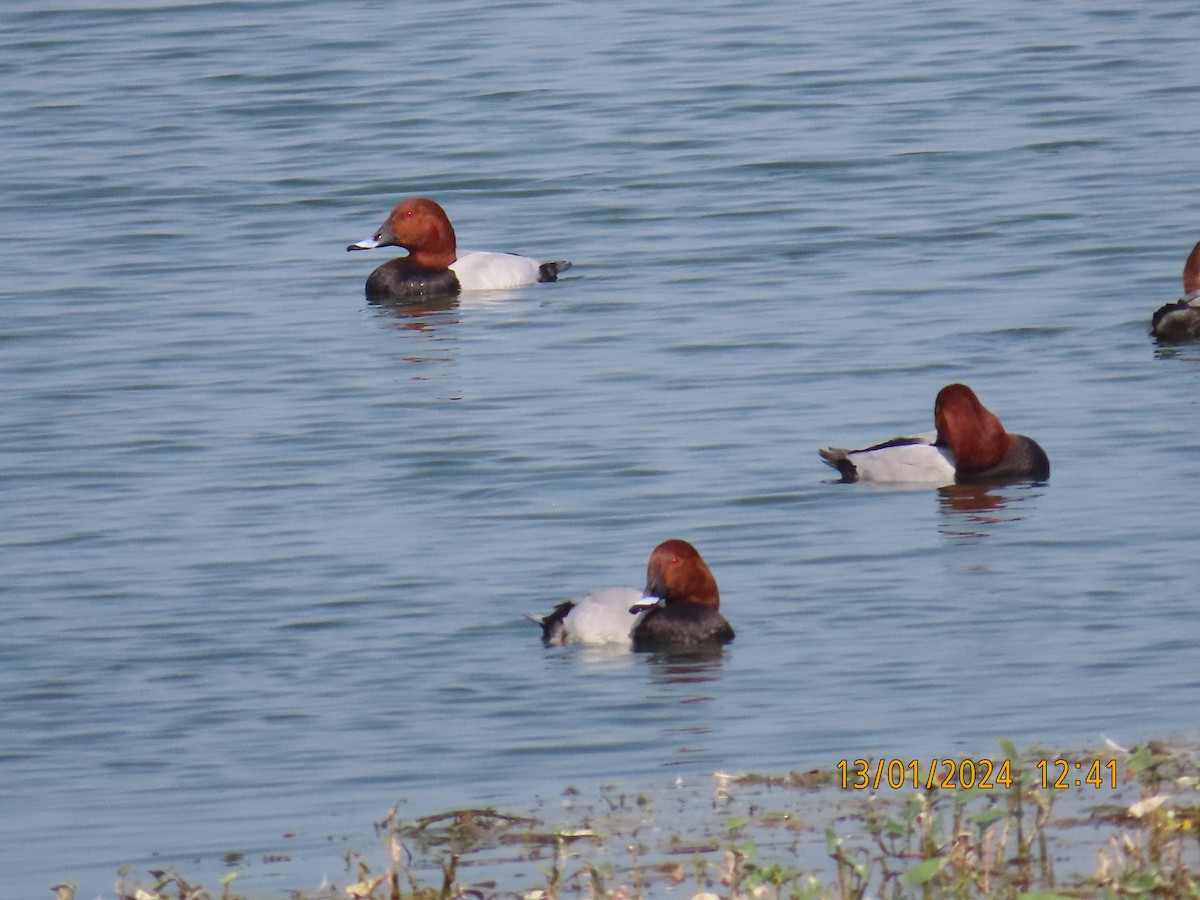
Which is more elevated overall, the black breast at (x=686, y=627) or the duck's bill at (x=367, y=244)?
the duck's bill at (x=367, y=244)

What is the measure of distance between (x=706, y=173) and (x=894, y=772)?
13790 mm

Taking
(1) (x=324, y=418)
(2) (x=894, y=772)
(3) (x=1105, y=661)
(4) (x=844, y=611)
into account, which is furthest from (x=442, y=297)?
(2) (x=894, y=772)

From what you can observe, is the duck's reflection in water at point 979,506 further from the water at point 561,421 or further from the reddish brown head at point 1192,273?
the reddish brown head at point 1192,273

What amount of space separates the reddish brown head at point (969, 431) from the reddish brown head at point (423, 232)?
21.1ft

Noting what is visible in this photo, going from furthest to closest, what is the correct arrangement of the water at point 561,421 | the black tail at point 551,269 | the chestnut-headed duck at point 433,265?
the chestnut-headed duck at point 433,265, the black tail at point 551,269, the water at point 561,421

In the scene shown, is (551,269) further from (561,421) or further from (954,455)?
(954,455)

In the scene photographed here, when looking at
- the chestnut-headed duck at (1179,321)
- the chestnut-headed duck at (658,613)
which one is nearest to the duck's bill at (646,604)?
the chestnut-headed duck at (658,613)

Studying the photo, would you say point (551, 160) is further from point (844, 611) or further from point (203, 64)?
point (844, 611)

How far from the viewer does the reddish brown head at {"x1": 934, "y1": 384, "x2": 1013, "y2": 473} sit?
10906 millimetres

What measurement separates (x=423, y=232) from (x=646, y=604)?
8506 millimetres

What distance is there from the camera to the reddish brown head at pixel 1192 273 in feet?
44.3

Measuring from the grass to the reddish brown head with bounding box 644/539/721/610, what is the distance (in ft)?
6.53

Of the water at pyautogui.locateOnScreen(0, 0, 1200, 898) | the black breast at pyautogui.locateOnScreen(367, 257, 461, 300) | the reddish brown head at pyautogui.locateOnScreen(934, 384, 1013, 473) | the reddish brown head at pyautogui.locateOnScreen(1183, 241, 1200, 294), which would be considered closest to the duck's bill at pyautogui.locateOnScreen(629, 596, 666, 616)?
the water at pyautogui.locateOnScreen(0, 0, 1200, 898)
